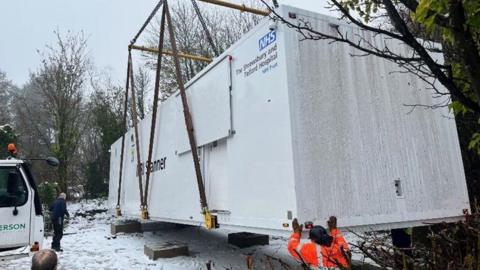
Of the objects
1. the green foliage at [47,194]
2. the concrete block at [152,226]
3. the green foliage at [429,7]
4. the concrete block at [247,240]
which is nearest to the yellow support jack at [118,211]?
the concrete block at [152,226]

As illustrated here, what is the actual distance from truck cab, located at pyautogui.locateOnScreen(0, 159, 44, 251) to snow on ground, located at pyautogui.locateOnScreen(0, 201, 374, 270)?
6.22 feet

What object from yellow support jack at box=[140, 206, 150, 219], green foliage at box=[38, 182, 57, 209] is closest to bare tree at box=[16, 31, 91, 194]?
green foliage at box=[38, 182, 57, 209]

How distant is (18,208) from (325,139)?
15.5 feet

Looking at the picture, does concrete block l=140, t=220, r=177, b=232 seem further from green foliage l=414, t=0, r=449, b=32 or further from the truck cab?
green foliage l=414, t=0, r=449, b=32

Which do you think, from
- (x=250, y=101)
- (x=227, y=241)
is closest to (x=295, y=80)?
(x=250, y=101)

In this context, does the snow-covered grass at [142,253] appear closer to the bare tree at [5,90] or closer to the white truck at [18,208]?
the white truck at [18,208]

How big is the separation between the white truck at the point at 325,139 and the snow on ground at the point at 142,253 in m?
1.36

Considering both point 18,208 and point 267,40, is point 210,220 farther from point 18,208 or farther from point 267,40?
point 18,208

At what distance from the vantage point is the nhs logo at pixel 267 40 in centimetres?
476

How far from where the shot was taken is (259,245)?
920 cm

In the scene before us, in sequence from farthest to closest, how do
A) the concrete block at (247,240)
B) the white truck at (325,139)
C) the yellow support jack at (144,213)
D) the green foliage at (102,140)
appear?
the green foliage at (102,140) < the concrete block at (247,240) < the yellow support jack at (144,213) < the white truck at (325,139)

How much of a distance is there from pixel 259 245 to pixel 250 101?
16.4 ft

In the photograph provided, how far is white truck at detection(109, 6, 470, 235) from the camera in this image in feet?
14.6

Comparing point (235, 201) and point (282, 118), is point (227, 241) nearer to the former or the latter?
point (235, 201)
